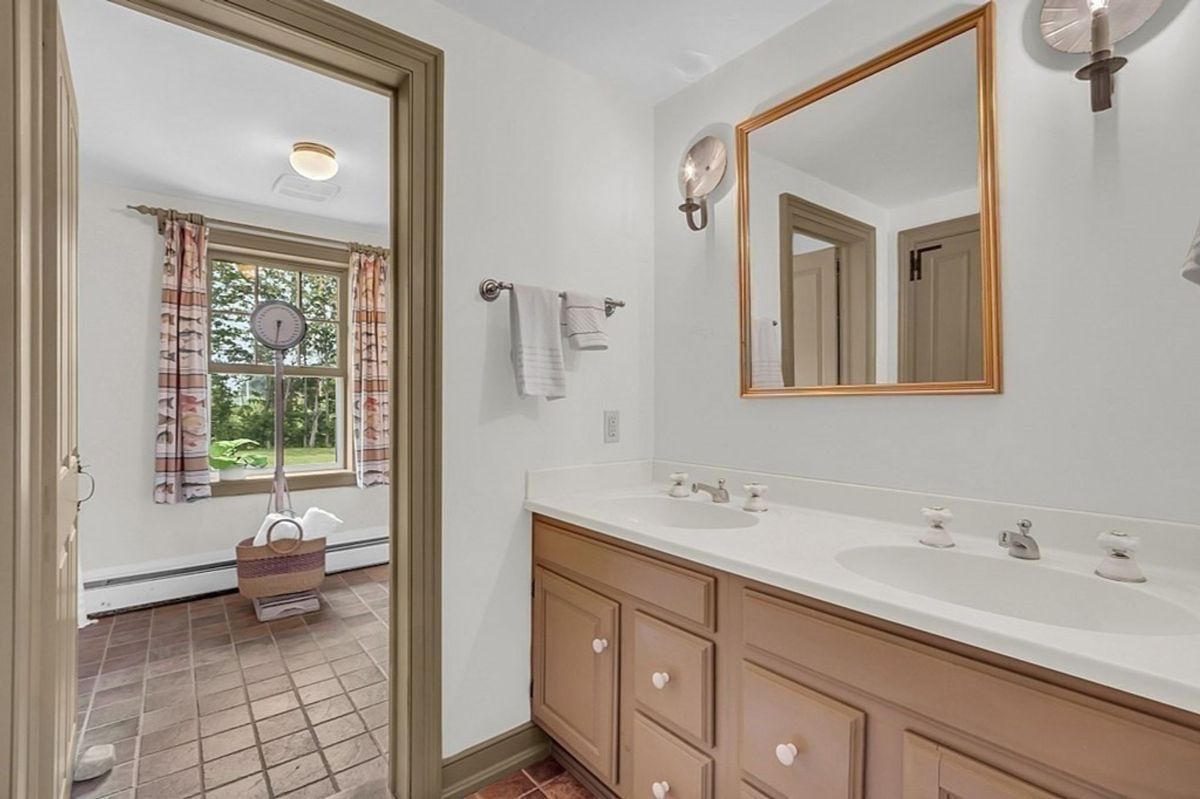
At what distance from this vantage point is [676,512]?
1.79 meters

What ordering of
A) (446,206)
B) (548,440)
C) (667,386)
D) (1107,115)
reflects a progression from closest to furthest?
(1107,115)
(446,206)
(548,440)
(667,386)

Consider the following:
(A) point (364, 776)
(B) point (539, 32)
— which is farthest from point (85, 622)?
(B) point (539, 32)

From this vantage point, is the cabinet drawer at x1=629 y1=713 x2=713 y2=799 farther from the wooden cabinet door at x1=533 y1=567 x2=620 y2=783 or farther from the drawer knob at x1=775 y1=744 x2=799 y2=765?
the drawer knob at x1=775 y1=744 x2=799 y2=765

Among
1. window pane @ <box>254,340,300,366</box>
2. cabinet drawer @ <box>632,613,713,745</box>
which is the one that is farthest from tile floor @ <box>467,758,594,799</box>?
window pane @ <box>254,340,300,366</box>

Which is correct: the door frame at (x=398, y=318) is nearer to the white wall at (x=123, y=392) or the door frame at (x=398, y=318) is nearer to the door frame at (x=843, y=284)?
the door frame at (x=843, y=284)

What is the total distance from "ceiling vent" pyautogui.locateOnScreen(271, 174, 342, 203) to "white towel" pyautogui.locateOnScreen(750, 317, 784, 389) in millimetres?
2629

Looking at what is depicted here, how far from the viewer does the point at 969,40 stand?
1318 mm

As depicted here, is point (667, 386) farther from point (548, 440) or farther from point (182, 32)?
point (182, 32)

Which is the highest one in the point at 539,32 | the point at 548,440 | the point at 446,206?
the point at 539,32

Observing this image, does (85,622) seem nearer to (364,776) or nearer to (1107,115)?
(364,776)

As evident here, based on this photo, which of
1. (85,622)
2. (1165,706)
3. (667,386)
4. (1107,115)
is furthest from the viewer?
(85,622)

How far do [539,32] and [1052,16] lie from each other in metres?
1.36

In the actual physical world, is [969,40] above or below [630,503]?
above

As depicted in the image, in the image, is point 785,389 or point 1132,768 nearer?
point 1132,768
